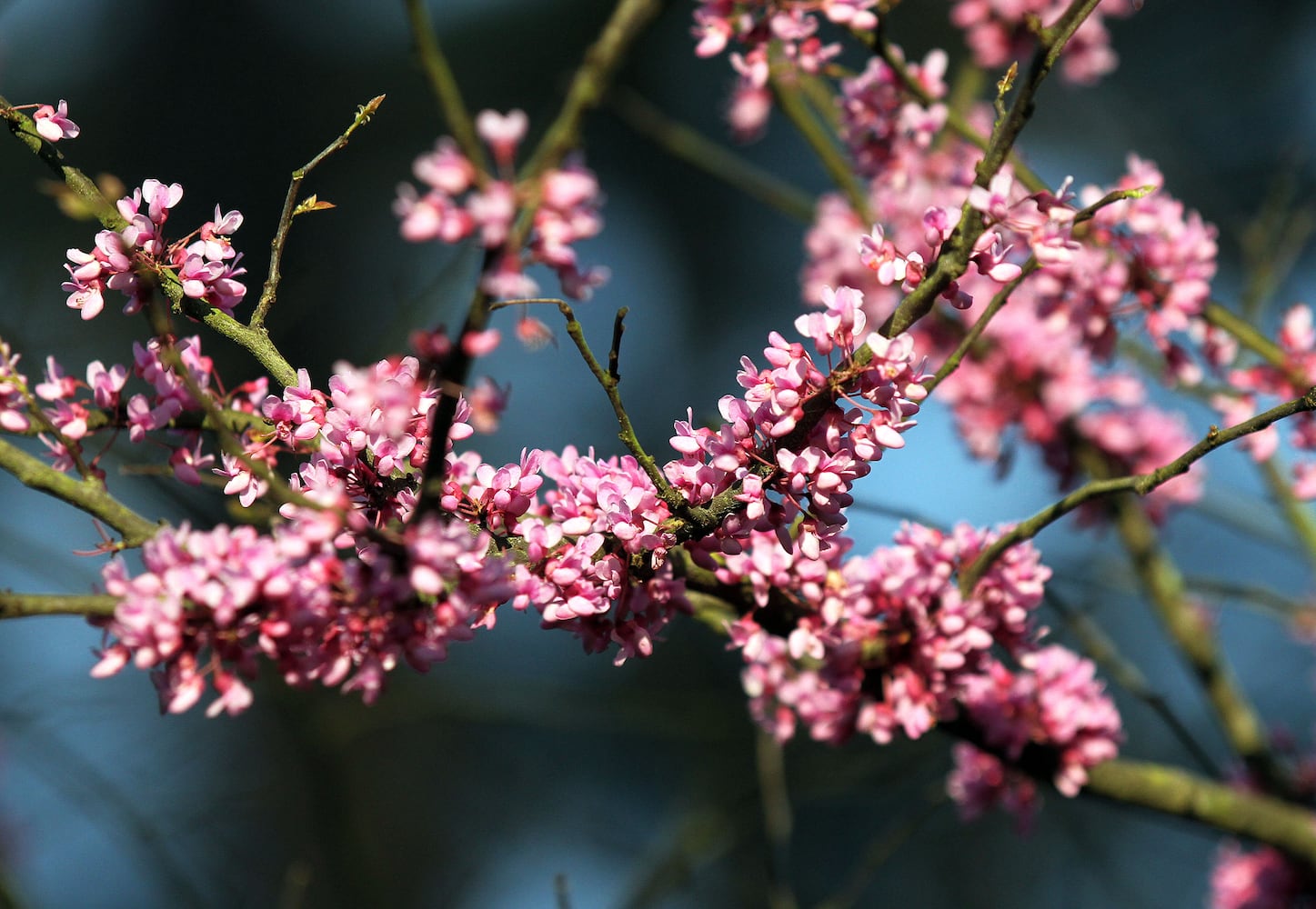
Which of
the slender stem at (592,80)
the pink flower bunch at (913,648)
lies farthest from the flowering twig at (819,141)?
Result: the pink flower bunch at (913,648)

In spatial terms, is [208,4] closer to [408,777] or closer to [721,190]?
[721,190]

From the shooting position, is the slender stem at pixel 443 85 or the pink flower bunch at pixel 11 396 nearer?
the slender stem at pixel 443 85

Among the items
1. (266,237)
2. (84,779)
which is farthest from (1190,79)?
(84,779)

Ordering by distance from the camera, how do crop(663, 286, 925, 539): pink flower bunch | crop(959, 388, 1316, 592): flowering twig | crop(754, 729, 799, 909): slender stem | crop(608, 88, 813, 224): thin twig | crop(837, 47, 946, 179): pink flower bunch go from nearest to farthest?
crop(663, 286, 925, 539): pink flower bunch → crop(959, 388, 1316, 592): flowering twig → crop(837, 47, 946, 179): pink flower bunch → crop(754, 729, 799, 909): slender stem → crop(608, 88, 813, 224): thin twig

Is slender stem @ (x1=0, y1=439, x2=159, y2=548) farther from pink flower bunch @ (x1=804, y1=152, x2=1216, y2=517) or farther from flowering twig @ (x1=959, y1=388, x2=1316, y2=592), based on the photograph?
flowering twig @ (x1=959, y1=388, x2=1316, y2=592)

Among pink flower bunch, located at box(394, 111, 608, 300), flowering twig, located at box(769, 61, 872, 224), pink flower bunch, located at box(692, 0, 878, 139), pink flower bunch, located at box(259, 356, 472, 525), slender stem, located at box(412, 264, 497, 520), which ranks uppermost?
flowering twig, located at box(769, 61, 872, 224)

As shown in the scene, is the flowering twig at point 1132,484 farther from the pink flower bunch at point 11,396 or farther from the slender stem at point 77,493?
the pink flower bunch at point 11,396

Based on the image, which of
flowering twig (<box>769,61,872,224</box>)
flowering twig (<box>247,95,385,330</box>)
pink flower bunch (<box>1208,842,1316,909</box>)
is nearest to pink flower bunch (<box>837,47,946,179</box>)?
flowering twig (<box>769,61,872,224</box>)
